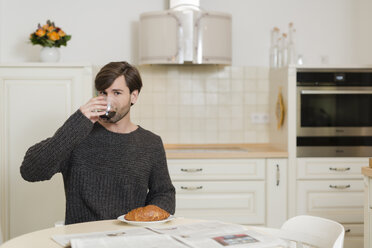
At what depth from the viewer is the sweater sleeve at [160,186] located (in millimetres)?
2222

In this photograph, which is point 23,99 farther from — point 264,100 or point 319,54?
point 319,54

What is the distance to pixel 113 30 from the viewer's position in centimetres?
439

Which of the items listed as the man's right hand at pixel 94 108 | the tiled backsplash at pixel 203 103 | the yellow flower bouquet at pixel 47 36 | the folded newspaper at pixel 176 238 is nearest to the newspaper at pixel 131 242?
the folded newspaper at pixel 176 238

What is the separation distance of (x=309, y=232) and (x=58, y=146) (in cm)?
99

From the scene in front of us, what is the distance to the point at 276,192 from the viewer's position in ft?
12.7

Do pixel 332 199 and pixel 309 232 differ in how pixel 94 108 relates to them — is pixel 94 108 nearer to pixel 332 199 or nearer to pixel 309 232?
pixel 309 232

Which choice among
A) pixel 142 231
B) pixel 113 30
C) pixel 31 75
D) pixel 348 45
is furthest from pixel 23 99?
pixel 348 45

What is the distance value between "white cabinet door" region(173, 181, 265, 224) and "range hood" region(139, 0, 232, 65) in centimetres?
93

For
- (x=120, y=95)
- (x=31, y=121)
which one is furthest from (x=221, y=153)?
(x=120, y=95)

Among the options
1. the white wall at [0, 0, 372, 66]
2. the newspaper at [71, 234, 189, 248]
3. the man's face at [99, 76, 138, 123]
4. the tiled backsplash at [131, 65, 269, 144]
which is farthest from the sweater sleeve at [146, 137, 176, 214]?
the white wall at [0, 0, 372, 66]

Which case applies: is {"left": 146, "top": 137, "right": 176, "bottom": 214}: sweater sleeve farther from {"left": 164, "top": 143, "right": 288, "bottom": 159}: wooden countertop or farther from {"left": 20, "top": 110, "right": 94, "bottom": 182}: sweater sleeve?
{"left": 164, "top": 143, "right": 288, "bottom": 159}: wooden countertop

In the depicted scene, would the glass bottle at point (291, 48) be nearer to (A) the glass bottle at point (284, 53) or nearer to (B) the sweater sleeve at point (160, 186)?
(A) the glass bottle at point (284, 53)

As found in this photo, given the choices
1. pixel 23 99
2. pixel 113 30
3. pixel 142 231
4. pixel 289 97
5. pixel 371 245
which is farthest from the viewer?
pixel 113 30

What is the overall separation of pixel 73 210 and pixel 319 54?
2.97 meters
